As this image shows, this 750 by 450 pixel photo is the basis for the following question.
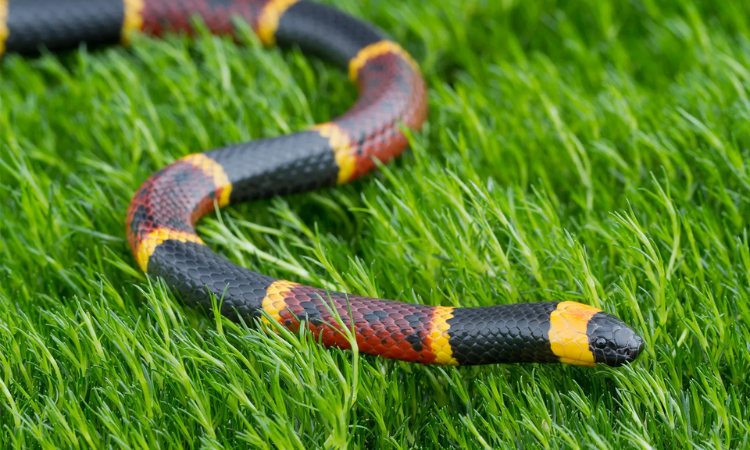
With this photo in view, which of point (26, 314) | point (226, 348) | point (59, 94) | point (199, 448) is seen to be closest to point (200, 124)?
point (59, 94)

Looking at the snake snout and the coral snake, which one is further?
the coral snake

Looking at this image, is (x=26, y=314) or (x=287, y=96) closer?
(x=26, y=314)

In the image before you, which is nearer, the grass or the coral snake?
the grass

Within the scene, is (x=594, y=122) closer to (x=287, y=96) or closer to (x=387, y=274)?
(x=387, y=274)

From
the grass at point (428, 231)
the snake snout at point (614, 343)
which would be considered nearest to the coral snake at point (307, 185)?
the snake snout at point (614, 343)

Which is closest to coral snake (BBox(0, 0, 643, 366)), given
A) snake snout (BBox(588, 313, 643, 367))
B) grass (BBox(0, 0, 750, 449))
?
snake snout (BBox(588, 313, 643, 367))

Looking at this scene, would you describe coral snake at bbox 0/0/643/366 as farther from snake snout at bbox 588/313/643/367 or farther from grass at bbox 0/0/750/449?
grass at bbox 0/0/750/449
